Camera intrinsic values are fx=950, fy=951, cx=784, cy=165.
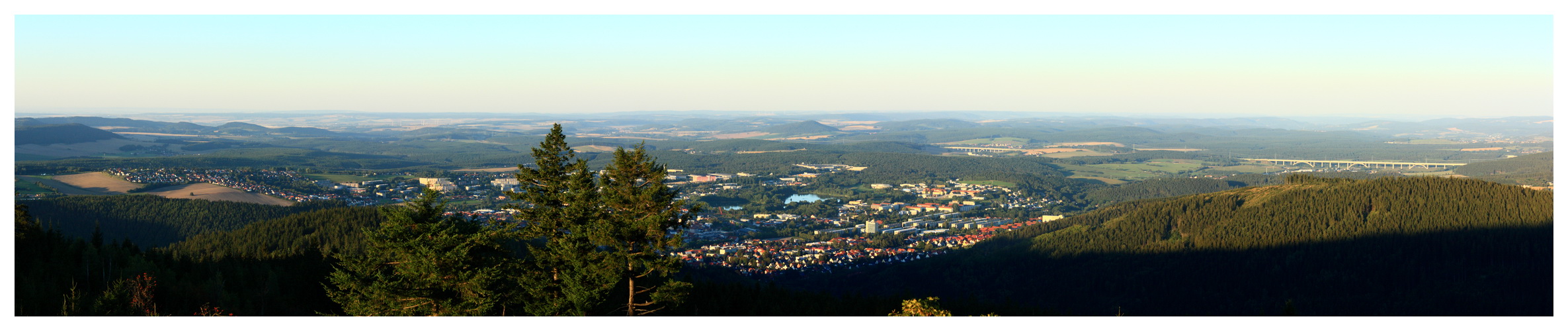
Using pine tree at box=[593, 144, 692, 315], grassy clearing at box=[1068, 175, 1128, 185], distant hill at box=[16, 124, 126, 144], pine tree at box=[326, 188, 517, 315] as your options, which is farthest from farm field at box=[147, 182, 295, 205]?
grassy clearing at box=[1068, 175, 1128, 185]

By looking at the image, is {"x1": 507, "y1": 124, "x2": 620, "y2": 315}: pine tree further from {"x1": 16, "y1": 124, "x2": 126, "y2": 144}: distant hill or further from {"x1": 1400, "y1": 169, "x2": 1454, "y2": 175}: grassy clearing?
{"x1": 16, "y1": 124, "x2": 126, "y2": 144}: distant hill

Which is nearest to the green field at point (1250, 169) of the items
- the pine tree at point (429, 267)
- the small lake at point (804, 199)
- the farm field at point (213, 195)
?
the small lake at point (804, 199)

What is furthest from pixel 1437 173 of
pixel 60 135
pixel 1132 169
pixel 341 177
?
pixel 60 135

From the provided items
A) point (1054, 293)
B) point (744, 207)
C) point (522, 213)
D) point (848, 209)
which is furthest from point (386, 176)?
point (522, 213)

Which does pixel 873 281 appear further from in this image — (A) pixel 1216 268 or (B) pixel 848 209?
(B) pixel 848 209

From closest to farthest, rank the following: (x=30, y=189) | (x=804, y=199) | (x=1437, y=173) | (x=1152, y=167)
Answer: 1. (x=30, y=189)
2. (x=804, y=199)
3. (x=1437, y=173)
4. (x=1152, y=167)

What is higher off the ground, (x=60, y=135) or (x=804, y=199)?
(x=60, y=135)

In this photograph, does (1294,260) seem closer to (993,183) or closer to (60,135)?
(993,183)
